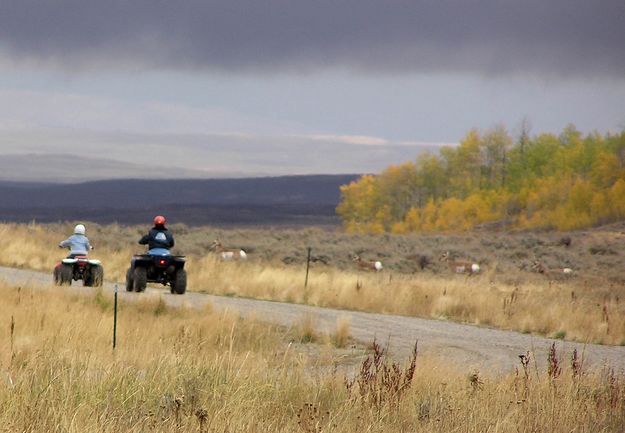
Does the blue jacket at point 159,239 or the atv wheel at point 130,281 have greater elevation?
the blue jacket at point 159,239

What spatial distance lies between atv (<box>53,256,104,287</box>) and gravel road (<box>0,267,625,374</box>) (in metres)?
0.69

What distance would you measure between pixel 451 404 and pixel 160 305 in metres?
10.3

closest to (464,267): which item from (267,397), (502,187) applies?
(267,397)

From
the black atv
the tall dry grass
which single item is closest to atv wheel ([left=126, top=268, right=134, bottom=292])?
the black atv

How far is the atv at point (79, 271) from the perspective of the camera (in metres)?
22.9

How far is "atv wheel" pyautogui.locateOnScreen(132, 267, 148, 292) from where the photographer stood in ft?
75.1

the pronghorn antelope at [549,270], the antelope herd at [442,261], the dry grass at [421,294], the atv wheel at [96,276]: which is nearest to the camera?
the dry grass at [421,294]

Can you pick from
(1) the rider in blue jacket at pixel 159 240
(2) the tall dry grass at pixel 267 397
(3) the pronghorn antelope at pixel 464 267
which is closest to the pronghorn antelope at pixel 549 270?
(3) the pronghorn antelope at pixel 464 267

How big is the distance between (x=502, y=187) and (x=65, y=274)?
365 feet

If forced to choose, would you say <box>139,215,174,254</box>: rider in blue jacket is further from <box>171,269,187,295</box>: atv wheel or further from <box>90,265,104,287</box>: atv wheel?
<box>90,265,104,287</box>: atv wheel

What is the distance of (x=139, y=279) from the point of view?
75.2ft

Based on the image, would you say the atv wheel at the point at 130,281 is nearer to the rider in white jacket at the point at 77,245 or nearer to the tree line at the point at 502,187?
the rider in white jacket at the point at 77,245

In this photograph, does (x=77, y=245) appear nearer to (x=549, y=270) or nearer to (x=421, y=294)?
(x=421, y=294)

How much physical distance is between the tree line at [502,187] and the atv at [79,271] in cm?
7622
